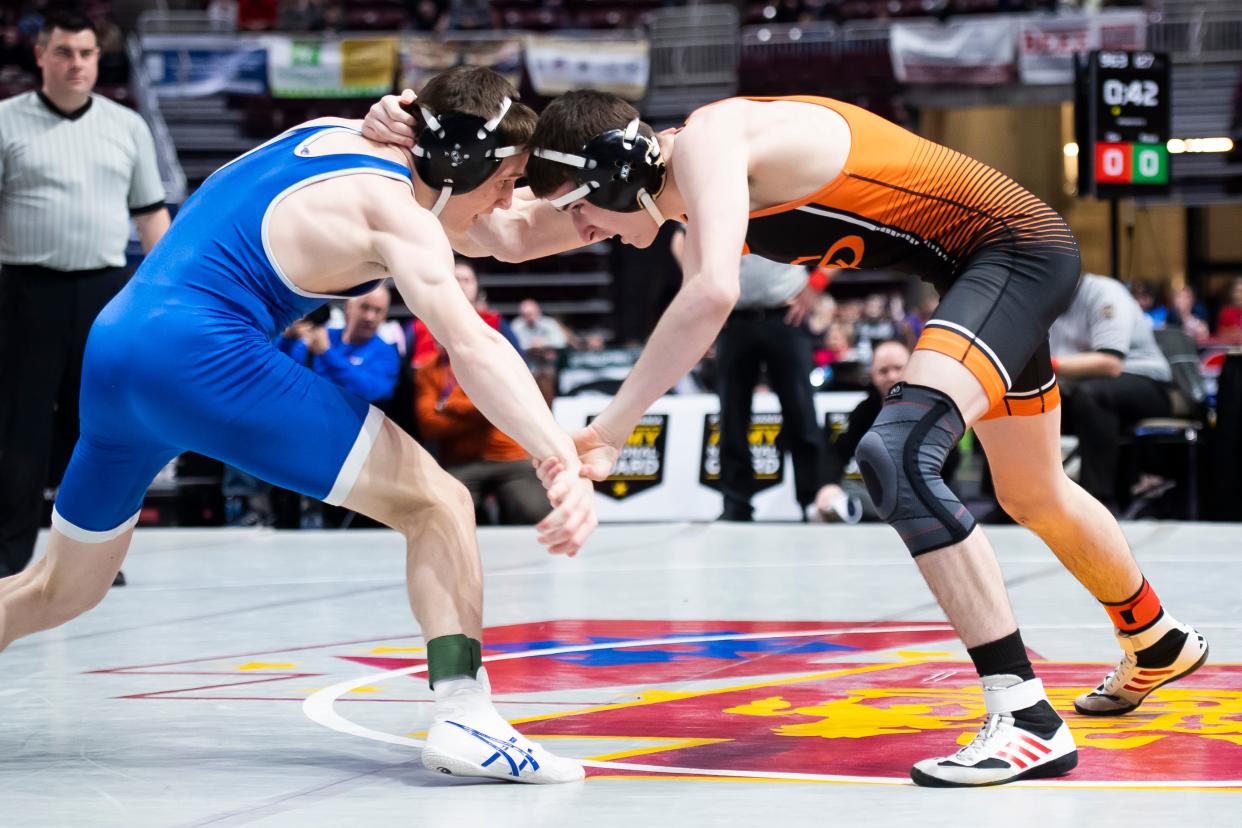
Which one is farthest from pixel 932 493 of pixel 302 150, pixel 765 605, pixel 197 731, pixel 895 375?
pixel 895 375

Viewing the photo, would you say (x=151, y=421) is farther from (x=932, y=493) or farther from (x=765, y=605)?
(x=765, y=605)

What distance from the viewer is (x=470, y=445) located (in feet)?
24.6

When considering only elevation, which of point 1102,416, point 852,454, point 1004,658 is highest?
point 1004,658

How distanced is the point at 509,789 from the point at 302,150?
1164 mm

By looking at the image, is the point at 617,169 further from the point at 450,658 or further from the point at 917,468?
the point at 450,658

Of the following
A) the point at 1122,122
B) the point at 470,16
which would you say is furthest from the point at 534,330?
the point at 1122,122

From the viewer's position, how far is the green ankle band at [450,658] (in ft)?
8.96

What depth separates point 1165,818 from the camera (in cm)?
231

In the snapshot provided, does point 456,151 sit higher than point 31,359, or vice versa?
point 456,151

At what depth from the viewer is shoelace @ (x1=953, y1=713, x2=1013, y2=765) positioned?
103 inches

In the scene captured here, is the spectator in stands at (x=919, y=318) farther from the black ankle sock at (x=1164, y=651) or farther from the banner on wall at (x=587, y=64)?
the black ankle sock at (x=1164, y=651)

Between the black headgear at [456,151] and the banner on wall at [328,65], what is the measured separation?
49.8 ft

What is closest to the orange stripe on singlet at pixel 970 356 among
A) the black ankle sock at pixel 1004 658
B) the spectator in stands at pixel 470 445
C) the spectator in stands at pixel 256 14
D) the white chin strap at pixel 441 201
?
the black ankle sock at pixel 1004 658

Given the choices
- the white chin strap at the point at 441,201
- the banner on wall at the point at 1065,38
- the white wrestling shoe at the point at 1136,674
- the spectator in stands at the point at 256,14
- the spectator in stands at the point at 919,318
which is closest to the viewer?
the white chin strap at the point at 441,201
